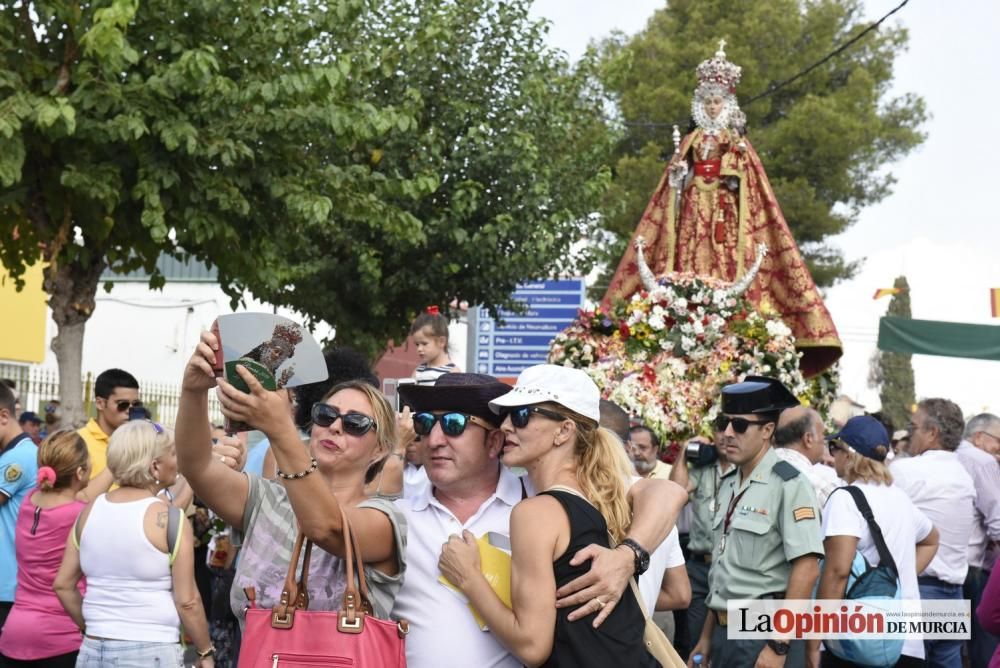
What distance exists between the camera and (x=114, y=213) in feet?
38.0

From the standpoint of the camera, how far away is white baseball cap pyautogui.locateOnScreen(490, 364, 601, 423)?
3.52 meters

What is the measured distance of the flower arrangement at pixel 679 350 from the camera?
9500 millimetres

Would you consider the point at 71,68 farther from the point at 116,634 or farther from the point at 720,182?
the point at 116,634

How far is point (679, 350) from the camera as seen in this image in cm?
999

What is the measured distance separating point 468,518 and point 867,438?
3610 mm

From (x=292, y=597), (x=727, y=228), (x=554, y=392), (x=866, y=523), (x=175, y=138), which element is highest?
(x=175, y=138)

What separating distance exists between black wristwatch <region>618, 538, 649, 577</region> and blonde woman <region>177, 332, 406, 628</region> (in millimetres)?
644

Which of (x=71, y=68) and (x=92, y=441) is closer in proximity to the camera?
(x=92, y=441)

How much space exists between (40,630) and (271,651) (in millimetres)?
3411

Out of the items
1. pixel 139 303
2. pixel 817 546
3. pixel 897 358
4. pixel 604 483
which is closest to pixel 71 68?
pixel 817 546

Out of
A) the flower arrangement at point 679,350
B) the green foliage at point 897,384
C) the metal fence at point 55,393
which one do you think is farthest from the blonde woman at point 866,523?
the green foliage at point 897,384

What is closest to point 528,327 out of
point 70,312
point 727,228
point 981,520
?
point 727,228

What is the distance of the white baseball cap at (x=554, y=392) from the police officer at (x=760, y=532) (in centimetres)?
223

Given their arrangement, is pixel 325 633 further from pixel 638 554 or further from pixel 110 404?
pixel 110 404
